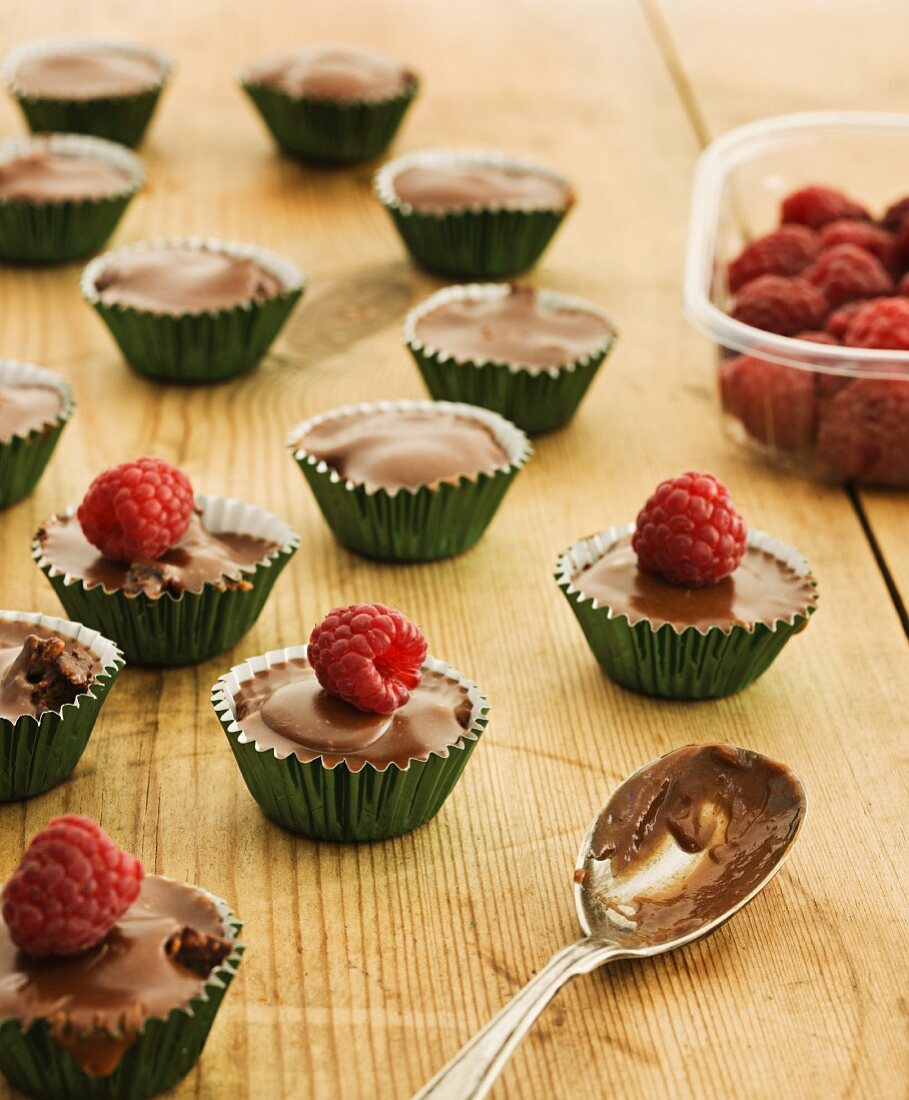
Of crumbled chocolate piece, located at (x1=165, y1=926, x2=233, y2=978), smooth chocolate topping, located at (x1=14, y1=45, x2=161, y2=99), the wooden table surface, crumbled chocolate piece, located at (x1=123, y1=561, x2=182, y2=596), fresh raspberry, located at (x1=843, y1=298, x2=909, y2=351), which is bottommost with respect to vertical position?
the wooden table surface

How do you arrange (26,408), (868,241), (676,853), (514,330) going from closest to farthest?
(676,853), (26,408), (514,330), (868,241)

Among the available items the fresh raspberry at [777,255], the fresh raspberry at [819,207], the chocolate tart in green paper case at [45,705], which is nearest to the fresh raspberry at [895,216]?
the fresh raspberry at [819,207]

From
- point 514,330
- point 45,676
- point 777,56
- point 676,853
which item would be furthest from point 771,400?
point 777,56

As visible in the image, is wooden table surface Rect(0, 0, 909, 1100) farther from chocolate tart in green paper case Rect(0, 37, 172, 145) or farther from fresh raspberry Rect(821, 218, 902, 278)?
fresh raspberry Rect(821, 218, 902, 278)

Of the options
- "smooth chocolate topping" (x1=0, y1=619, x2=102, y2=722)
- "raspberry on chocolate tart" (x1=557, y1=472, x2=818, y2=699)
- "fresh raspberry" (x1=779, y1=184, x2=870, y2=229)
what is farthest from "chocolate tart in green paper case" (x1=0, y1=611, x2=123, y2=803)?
"fresh raspberry" (x1=779, y1=184, x2=870, y2=229)

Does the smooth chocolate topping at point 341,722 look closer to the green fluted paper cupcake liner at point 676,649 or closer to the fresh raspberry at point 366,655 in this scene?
the fresh raspberry at point 366,655

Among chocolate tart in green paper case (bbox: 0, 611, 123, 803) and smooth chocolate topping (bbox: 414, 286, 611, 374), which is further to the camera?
smooth chocolate topping (bbox: 414, 286, 611, 374)

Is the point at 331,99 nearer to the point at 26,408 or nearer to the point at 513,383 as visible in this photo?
the point at 513,383
